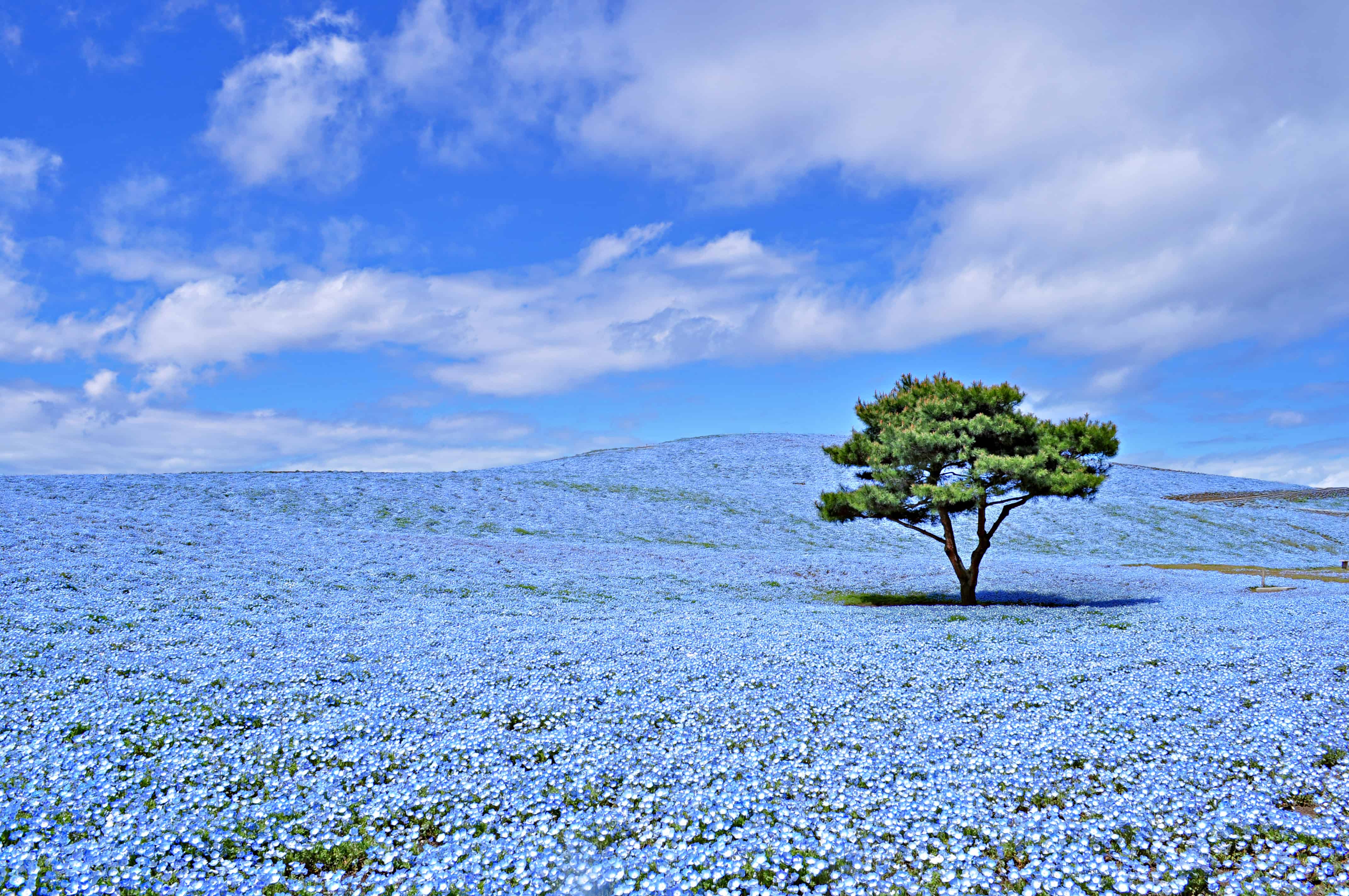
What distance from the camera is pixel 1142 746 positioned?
37.0 ft

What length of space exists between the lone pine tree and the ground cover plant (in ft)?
12.9

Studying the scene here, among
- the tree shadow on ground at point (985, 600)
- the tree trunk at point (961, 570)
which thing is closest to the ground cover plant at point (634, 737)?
the tree shadow on ground at point (985, 600)

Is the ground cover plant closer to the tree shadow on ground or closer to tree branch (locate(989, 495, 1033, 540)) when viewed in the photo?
the tree shadow on ground

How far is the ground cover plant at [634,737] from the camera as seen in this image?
8.10 metres

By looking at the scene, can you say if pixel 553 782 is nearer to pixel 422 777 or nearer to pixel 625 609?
pixel 422 777

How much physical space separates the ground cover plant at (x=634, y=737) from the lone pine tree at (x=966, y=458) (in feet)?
12.9

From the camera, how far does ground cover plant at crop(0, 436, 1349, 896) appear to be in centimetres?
810

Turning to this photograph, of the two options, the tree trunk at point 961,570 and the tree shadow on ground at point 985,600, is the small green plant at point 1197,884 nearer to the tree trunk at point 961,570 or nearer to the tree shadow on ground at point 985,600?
the tree shadow on ground at point 985,600

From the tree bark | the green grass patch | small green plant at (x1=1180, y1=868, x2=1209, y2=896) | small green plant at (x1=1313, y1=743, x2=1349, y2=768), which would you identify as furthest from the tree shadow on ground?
small green plant at (x1=1180, y1=868, x2=1209, y2=896)

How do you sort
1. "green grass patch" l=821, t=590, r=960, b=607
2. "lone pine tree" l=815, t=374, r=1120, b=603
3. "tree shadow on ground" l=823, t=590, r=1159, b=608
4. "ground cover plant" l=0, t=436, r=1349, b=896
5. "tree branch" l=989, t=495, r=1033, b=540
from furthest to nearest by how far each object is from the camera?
"green grass patch" l=821, t=590, r=960, b=607 → "tree shadow on ground" l=823, t=590, r=1159, b=608 → "tree branch" l=989, t=495, r=1033, b=540 → "lone pine tree" l=815, t=374, r=1120, b=603 → "ground cover plant" l=0, t=436, r=1349, b=896

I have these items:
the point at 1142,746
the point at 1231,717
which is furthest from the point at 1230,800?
the point at 1231,717

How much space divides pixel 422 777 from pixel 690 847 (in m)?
3.94

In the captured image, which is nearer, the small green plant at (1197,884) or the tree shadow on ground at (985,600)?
the small green plant at (1197,884)

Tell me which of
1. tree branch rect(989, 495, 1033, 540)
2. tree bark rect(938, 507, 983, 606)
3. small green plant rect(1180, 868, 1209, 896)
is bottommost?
small green plant rect(1180, 868, 1209, 896)
